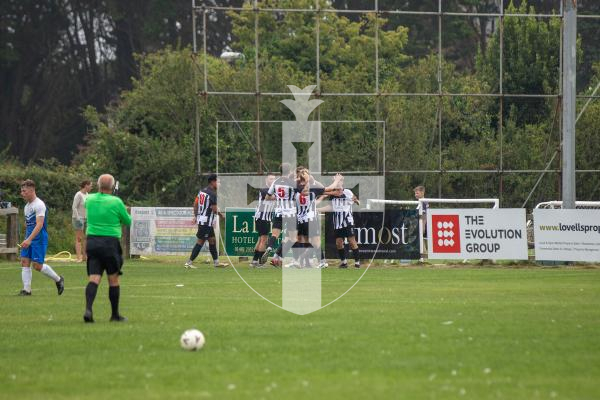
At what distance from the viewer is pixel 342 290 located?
2044cm

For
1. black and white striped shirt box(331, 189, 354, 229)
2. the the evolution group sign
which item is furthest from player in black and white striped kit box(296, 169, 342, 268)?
the the evolution group sign

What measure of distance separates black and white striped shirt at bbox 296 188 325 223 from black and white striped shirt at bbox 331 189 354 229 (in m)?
1.08

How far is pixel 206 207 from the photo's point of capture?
2789 cm

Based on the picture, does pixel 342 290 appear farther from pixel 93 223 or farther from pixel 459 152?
pixel 459 152

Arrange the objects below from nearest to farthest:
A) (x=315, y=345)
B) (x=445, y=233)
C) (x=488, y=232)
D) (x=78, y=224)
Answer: (x=315, y=345), (x=488, y=232), (x=445, y=233), (x=78, y=224)

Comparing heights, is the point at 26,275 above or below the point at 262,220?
below

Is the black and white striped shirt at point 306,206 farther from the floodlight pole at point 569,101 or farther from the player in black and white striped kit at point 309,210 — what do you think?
the floodlight pole at point 569,101

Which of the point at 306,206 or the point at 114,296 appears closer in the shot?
the point at 114,296

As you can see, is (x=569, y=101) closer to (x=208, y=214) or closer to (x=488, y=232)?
(x=488, y=232)

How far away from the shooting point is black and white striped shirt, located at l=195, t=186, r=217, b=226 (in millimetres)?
27906

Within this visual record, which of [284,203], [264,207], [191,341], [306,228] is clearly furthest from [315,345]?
[264,207]

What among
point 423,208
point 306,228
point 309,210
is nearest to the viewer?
point 309,210

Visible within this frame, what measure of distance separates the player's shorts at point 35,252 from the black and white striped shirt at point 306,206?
797 centimetres

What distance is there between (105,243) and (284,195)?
40.1ft
